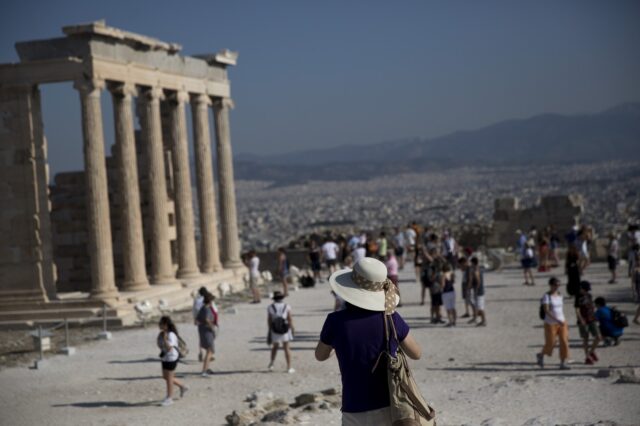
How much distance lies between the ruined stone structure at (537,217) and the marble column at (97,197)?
831 inches

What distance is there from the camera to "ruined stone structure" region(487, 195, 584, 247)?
137ft

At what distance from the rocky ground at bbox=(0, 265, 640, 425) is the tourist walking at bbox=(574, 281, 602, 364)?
0.78 feet

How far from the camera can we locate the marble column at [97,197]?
24.0m

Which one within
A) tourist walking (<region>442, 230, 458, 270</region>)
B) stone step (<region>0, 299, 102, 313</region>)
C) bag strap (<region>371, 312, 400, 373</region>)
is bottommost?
stone step (<region>0, 299, 102, 313</region>)

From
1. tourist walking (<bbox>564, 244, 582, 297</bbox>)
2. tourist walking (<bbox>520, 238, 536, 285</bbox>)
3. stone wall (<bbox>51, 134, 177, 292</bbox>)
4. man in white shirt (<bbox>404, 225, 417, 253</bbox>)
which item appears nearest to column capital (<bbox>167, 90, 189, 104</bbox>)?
stone wall (<bbox>51, 134, 177, 292</bbox>)

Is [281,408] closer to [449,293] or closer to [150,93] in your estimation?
[449,293]

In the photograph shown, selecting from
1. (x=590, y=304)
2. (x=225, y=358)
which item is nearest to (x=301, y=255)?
(x=225, y=358)

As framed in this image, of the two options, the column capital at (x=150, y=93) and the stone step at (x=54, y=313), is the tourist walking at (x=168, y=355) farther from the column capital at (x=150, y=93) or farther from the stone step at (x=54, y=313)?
the column capital at (x=150, y=93)

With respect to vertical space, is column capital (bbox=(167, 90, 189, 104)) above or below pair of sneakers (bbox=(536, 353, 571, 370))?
above

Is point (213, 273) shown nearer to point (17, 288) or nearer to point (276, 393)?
point (17, 288)

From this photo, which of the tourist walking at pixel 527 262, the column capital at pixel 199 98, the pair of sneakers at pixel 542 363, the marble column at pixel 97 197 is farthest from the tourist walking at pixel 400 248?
the pair of sneakers at pixel 542 363

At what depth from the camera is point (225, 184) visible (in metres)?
32.6

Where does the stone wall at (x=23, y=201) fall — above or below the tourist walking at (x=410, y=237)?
above

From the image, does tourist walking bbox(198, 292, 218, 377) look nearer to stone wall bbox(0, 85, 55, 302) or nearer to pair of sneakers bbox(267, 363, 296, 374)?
pair of sneakers bbox(267, 363, 296, 374)
